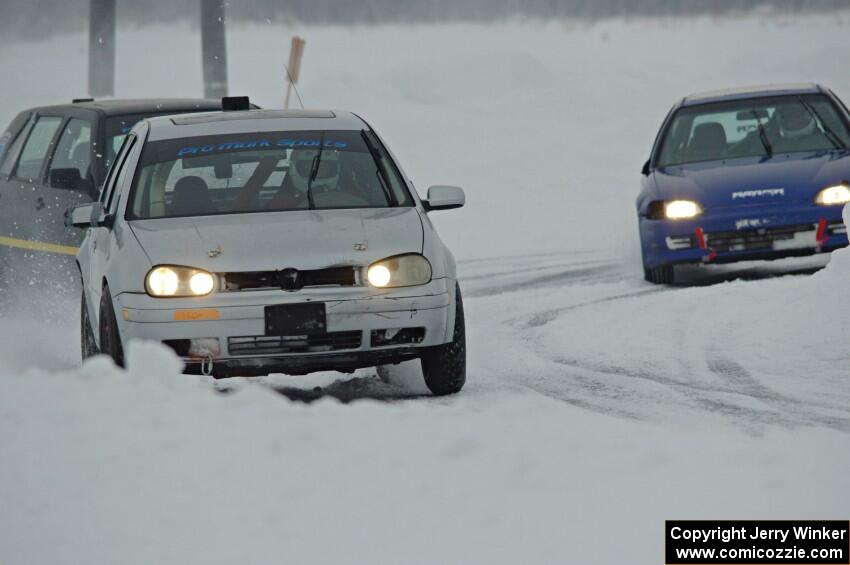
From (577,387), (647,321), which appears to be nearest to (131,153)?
(577,387)

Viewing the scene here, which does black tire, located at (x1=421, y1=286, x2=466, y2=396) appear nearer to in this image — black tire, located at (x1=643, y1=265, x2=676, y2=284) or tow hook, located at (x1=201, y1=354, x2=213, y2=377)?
tow hook, located at (x1=201, y1=354, x2=213, y2=377)

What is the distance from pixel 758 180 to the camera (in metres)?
12.7

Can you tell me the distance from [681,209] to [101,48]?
1970 centimetres

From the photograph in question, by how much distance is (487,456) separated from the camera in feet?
20.1

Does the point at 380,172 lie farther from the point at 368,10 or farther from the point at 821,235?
the point at 368,10

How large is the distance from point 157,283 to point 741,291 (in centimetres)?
534

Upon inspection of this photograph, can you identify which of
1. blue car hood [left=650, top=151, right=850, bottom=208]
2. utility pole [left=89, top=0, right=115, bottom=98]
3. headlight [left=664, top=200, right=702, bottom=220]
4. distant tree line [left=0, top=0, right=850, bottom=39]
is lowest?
headlight [left=664, top=200, right=702, bottom=220]

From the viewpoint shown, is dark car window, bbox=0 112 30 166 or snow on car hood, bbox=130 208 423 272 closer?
snow on car hood, bbox=130 208 423 272

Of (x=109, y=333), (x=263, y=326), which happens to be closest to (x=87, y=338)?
(x=109, y=333)

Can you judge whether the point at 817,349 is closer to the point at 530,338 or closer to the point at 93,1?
the point at 530,338

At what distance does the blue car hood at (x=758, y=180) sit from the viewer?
494 inches

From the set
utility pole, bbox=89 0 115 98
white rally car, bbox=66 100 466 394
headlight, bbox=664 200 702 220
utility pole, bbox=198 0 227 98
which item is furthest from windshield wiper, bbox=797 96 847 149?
utility pole, bbox=89 0 115 98

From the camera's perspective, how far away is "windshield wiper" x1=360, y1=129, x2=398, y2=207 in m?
8.98

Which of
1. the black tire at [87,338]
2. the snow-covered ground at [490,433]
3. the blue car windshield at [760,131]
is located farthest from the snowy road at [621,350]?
the blue car windshield at [760,131]
